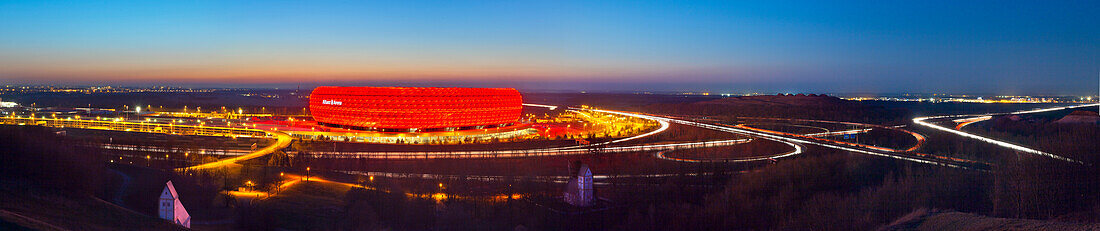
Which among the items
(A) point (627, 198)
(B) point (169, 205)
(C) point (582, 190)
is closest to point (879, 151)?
(A) point (627, 198)

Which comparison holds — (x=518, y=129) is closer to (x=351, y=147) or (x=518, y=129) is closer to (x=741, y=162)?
(x=351, y=147)

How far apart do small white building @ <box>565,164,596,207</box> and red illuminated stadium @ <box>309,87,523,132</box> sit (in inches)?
1541

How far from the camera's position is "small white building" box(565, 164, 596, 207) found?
26.6 meters

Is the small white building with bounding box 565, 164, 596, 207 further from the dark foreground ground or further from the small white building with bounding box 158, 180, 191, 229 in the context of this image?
the small white building with bounding box 158, 180, 191, 229

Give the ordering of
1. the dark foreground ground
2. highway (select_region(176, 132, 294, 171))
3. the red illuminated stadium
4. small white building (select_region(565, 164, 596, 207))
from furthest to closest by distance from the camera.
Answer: the red illuminated stadium
highway (select_region(176, 132, 294, 171))
small white building (select_region(565, 164, 596, 207))
the dark foreground ground

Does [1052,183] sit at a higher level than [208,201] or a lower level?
higher

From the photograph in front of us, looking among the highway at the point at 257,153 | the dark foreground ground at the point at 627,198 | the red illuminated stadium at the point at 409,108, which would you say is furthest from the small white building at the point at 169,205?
the red illuminated stadium at the point at 409,108

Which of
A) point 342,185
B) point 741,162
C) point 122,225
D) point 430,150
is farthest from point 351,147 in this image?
point 122,225

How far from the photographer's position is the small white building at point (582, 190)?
2664 cm

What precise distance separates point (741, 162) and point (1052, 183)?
68.1 ft

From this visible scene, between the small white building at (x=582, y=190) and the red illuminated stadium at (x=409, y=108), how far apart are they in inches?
1541

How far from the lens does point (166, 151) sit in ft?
142

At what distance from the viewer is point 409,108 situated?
6350 cm

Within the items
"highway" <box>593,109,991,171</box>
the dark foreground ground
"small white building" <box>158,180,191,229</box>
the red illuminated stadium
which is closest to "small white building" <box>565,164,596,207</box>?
the dark foreground ground
